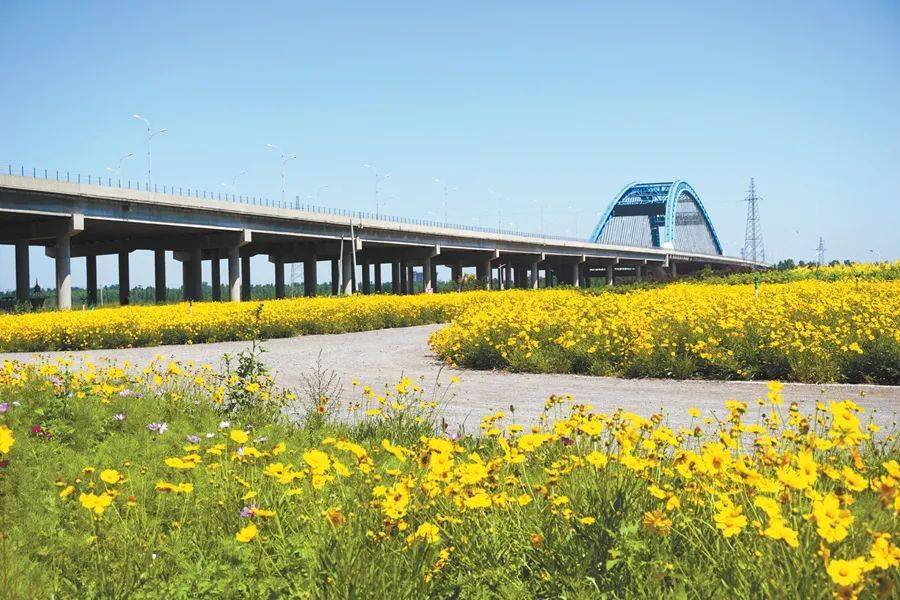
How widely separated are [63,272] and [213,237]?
13.3 m

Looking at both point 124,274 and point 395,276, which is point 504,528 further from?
point 395,276

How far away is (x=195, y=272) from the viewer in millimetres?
62719

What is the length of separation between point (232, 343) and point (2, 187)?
25.1 metres

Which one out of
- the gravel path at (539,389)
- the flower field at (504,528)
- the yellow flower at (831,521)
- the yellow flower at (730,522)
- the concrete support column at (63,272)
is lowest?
the gravel path at (539,389)

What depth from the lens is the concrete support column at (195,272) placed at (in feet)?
207

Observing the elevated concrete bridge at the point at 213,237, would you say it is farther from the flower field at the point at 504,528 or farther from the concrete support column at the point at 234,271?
the flower field at the point at 504,528

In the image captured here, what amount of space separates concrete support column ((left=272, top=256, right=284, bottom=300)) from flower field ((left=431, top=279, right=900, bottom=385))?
66447 millimetres

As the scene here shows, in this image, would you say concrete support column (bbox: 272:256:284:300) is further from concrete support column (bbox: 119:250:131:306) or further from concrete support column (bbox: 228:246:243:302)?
concrete support column (bbox: 228:246:243:302)

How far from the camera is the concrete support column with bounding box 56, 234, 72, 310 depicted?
147ft

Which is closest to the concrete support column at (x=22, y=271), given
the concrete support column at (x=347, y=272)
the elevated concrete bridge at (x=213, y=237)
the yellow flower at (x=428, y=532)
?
the elevated concrete bridge at (x=213, y=237)

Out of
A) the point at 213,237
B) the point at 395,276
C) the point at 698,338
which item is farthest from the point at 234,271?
the point at 698,338

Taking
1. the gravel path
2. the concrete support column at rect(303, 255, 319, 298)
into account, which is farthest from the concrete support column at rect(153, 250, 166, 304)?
the gravel path

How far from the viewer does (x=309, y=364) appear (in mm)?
15578

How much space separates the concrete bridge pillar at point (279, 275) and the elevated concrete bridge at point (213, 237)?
16 centimetres
